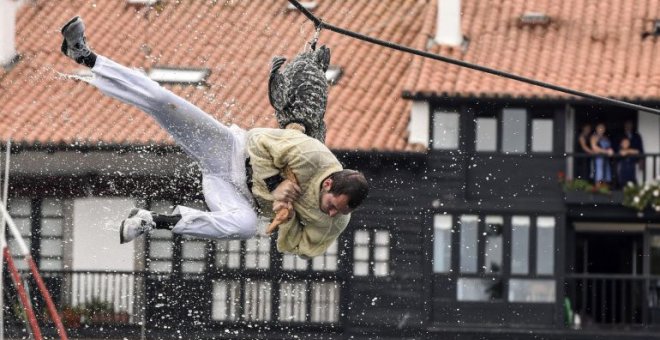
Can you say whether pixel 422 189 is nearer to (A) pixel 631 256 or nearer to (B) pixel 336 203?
(A) pixel 631 256

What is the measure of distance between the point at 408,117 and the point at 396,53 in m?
3.02

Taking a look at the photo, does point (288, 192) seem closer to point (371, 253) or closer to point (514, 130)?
point (514, 130)

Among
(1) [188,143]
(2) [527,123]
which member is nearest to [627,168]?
(2) [527,123]

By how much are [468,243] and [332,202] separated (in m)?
34.0

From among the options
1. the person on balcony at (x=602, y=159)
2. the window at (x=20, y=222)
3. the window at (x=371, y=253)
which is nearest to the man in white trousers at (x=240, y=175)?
the person on balcony at (x=602, y=159)

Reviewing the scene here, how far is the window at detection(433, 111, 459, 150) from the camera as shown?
2101 inches

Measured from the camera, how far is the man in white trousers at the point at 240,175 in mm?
20703

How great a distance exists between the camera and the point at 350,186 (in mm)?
20438

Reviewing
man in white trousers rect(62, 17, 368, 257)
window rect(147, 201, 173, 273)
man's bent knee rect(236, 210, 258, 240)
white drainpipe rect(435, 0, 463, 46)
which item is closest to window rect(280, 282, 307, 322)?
window rect(147, 201, 173, 273)

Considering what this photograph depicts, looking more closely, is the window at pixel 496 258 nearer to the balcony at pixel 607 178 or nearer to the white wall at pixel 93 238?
the balcony at pixel 607 178

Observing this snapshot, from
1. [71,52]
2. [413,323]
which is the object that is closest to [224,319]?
[413,323]

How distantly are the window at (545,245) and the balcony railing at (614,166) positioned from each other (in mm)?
1175

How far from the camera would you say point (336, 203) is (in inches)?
811

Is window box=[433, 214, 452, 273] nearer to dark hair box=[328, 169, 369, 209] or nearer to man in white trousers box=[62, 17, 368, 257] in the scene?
man in white trousers box=[62, 17, 368, 257]
